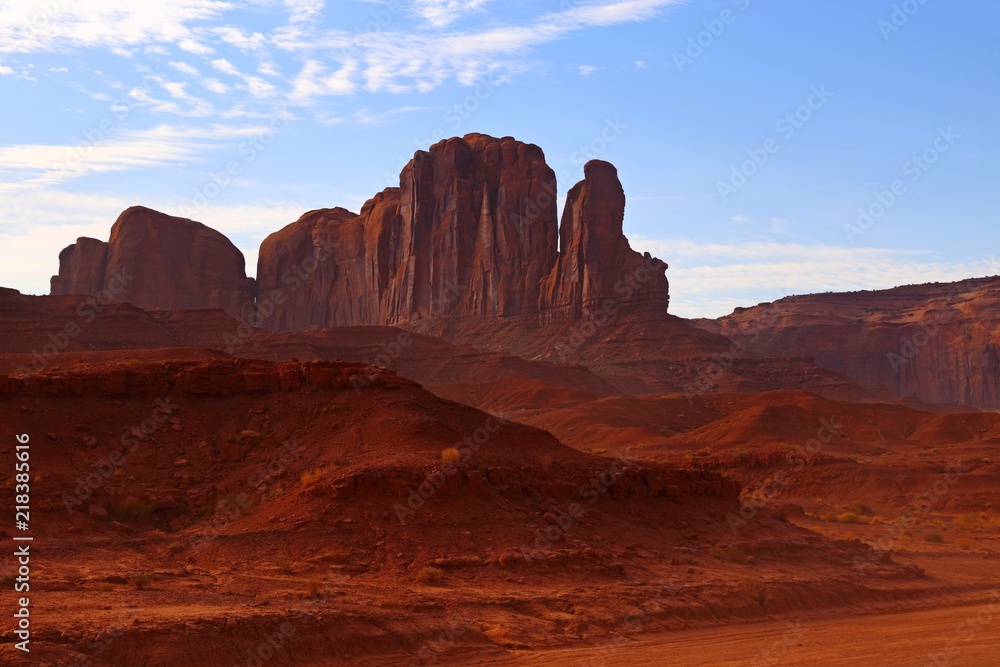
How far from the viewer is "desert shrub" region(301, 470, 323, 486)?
1720 cm

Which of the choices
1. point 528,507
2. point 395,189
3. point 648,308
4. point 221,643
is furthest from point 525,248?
point 221,643

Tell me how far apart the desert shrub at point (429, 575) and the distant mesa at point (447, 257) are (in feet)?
285

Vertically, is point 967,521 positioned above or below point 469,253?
below

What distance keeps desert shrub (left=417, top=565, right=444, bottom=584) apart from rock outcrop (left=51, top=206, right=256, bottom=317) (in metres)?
Result: 104

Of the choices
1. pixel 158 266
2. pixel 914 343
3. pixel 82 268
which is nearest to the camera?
pixel 158 266

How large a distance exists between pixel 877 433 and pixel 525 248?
61658 millimetres

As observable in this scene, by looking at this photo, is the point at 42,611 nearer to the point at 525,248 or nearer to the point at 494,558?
the point at 494,558

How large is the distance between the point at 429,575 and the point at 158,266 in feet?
354

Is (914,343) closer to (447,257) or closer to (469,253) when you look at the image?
(469,253)

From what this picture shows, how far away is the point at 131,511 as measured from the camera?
16719 millimetres

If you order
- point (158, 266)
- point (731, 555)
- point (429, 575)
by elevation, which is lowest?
point (731, 555)

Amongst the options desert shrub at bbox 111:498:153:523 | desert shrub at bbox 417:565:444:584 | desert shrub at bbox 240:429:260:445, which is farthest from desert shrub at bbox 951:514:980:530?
desert shrub at bbox 111:498:153:523

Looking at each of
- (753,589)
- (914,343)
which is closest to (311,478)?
(753,589)

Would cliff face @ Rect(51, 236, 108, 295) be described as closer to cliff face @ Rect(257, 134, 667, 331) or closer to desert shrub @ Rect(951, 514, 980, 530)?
cliff face @ Rect(257, 134, 667, 331)
